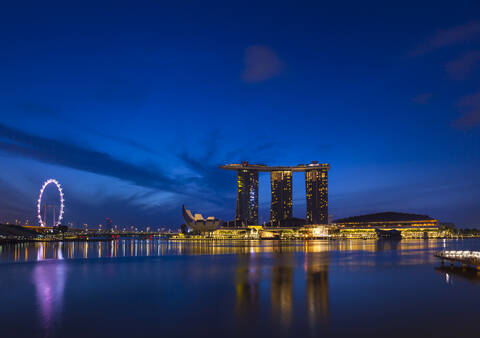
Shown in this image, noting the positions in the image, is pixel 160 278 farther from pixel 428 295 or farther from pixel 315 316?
pixel 428 295

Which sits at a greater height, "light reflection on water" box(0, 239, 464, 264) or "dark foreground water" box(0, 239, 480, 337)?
"dark foreground water" box(0, 239, 480, 337)

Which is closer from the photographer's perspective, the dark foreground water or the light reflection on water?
the dark foreground water

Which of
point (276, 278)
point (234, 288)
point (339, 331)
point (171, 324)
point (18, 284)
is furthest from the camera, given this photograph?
point (276, 278)

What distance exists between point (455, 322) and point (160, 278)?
2862 centimetres

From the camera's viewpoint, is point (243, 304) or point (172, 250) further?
point (172, 250)

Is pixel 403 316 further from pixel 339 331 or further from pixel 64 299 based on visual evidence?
pixel 64 299

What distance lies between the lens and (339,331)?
20.5 meters

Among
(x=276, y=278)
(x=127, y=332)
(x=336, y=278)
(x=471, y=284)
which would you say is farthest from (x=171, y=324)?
(x=471, y=284)

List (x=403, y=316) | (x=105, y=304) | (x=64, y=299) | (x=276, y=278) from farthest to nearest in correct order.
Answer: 1. (x=276, y=278)
2. (x=64, y=299)
3. (x=105, y=304)
4. (x=403, y=316)

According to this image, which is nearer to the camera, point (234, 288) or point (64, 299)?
point (64, 299)

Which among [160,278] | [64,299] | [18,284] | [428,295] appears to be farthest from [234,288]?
[18,284]

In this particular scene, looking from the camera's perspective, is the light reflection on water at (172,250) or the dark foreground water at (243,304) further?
the light reflection on water at (172,250)

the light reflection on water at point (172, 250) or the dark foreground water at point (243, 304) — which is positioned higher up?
the dark foreground water at point (243, 304)

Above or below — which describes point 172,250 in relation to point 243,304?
below
